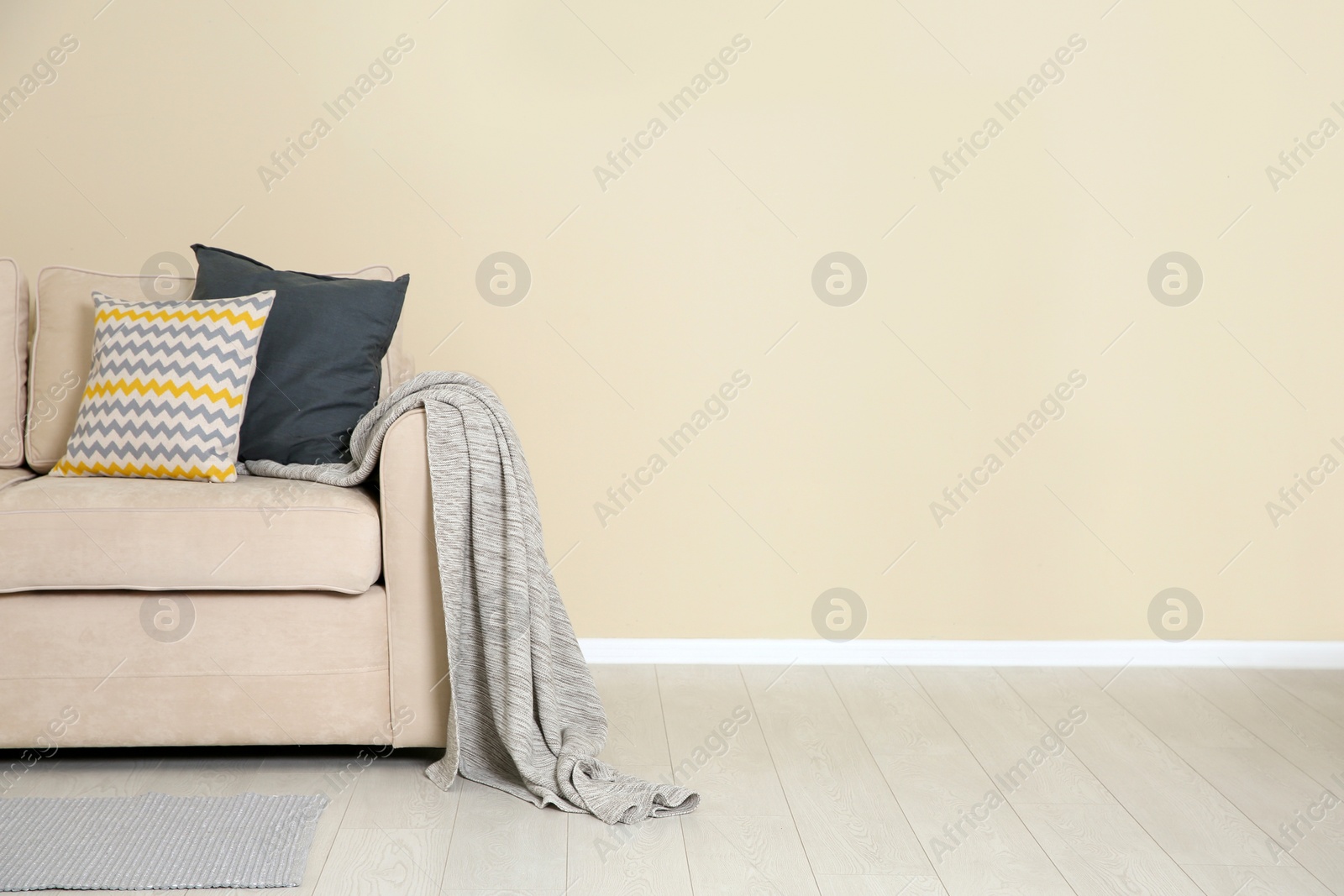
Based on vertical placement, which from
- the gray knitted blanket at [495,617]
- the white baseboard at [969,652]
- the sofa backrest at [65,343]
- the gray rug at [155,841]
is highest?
the white baseboard at [969,652]

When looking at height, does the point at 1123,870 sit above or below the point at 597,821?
above

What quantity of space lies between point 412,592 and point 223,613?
1.13ft

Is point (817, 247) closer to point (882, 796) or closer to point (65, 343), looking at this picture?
point (882, 796)

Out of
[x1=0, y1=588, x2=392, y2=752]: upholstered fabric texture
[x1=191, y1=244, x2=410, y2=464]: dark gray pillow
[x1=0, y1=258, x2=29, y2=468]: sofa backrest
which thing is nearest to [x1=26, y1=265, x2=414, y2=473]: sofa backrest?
[x1=0, y1=258, x2=29, y2=468]: sofa backrest

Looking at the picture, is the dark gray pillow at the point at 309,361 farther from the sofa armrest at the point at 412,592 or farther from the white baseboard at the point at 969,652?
the white baseboard at the point at 969,652

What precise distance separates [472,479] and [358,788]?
1.99 ft

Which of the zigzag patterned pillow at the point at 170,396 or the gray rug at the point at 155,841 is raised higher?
the zigzag patterned pillow at the point at 170,396

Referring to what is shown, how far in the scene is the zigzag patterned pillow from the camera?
83.2 inches

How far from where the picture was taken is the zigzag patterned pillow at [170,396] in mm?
2113

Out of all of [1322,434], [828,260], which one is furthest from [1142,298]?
[828,260]

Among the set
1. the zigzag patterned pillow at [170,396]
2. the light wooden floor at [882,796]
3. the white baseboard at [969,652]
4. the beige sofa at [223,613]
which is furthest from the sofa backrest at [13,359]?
the white baseboard at [969,652]

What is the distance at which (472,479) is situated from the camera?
6.57ft

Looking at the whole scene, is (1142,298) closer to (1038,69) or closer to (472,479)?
(1038,69)

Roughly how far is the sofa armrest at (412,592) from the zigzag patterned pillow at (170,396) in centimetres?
39
